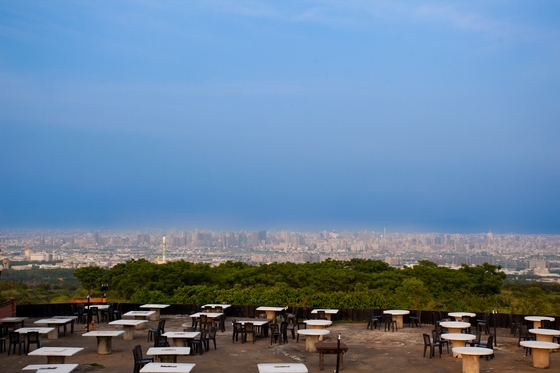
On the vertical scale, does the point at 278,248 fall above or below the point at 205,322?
below

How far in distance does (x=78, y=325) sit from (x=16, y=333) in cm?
534

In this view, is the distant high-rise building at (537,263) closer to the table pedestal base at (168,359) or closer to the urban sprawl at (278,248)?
the urban sprawl at (278,248)

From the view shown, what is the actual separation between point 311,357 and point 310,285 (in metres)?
15.4

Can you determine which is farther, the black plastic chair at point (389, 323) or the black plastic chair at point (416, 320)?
the black plastic chair at point (416, 320)

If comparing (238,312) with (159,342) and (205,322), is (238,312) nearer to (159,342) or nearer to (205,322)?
(205,322)

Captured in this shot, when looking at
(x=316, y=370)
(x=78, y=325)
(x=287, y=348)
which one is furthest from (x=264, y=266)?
(x=316, y=370)

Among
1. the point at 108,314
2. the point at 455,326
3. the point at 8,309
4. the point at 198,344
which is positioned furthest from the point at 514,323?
the point at 8,309

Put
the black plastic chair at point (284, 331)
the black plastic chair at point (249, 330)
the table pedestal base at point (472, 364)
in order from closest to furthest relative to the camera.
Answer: the table pedestal base at point (472, 364)
the black plastic chair at point (284, 331)
the black plastic chair at point (249, 330)

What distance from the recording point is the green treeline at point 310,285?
80.4 feet

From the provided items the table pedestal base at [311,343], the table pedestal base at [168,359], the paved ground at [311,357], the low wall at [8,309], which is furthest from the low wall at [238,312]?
the table pedestal base at [168,359]

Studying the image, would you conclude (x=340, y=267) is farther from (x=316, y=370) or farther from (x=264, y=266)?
(x=316, y=370)

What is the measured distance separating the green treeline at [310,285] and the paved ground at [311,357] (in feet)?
20.0

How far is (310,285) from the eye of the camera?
99.0ft

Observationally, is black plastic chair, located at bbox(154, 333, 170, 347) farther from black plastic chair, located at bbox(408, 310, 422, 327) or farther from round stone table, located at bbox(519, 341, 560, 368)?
black plastic chair, located at bbox(408, 310, 422, 327)
